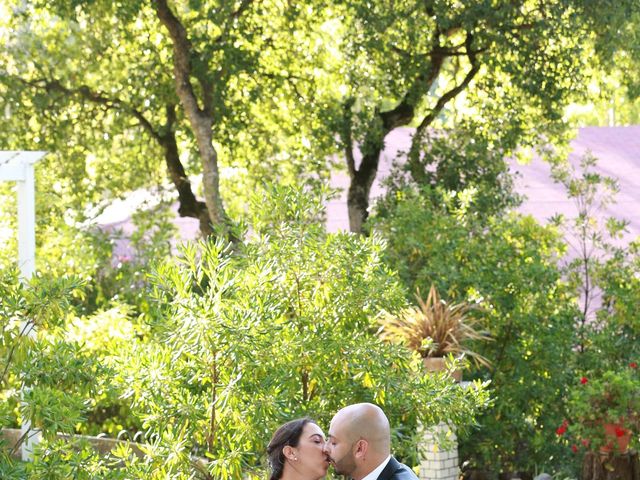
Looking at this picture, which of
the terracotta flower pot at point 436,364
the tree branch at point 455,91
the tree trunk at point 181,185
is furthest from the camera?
the tree trunk at point 181,185

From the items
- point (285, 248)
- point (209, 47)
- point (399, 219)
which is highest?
point (209, 47)

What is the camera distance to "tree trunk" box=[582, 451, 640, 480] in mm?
11023

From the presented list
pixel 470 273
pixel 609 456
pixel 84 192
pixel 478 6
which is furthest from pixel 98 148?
pixel 609 456

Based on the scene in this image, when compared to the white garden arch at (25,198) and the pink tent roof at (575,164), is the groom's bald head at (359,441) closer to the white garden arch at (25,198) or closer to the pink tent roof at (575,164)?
the white garden arch at (25,198)

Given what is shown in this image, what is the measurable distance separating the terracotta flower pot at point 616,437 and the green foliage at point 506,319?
3.07ft

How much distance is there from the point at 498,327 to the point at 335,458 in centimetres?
804

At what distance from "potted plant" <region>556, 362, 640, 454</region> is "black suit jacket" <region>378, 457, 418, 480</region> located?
21.8 ft

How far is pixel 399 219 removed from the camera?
13.2 meters

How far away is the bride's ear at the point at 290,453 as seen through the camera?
4.84 metres

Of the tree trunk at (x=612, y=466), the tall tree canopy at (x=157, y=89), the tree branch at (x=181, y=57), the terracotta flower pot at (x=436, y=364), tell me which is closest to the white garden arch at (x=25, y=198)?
the terracotta flower pot at (x=436, y=364)

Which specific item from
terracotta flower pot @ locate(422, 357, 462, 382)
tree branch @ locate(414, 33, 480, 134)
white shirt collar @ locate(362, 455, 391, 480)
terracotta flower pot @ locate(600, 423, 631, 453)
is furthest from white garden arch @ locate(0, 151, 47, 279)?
tree branch @ locate(414, 33, 480, 134)

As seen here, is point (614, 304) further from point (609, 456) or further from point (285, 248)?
point (285, 248)

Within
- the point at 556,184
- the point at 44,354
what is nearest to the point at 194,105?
the point at 556,184

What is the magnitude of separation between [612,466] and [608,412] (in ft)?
2.03
